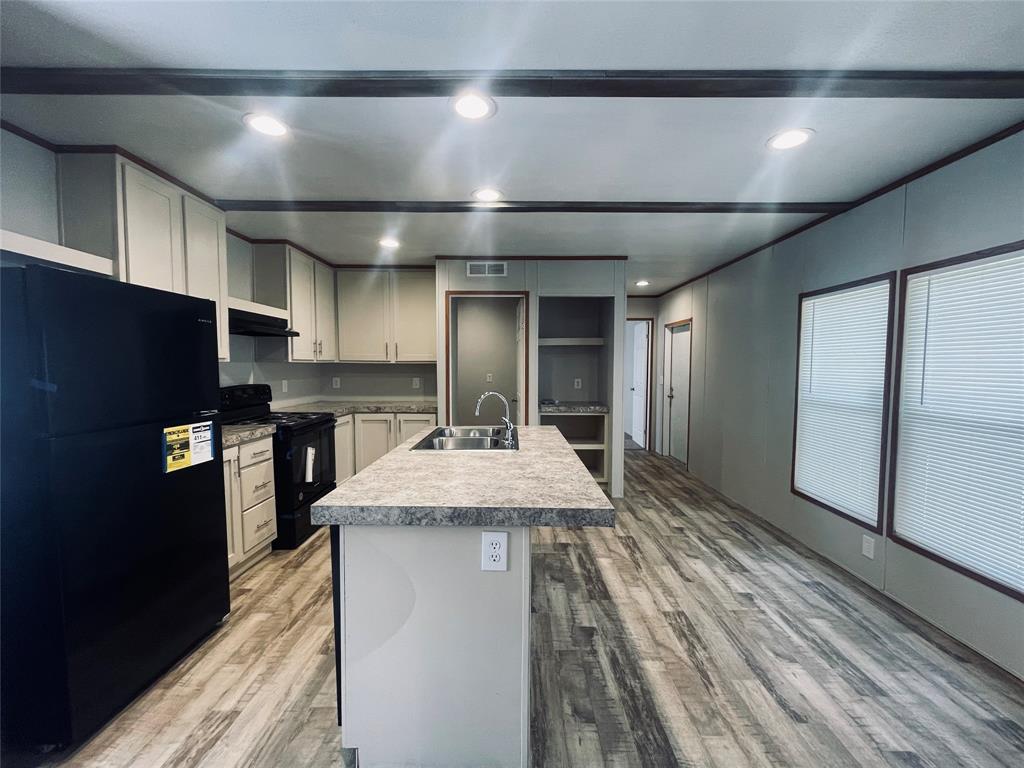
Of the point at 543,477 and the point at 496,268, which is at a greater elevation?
the point at 496,268

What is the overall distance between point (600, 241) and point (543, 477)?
8.75 feet

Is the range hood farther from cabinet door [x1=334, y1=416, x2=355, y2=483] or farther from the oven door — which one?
cabinet door [x1=334, y1=416, x2=355, y2=483]

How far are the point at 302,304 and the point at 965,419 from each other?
4726 mm

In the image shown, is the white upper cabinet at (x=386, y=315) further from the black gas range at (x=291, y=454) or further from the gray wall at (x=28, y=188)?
the gray wall at (x=28, y=188)

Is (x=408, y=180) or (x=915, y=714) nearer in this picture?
(x=915, y=714)

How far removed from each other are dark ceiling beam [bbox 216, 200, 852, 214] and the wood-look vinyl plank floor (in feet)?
7.91

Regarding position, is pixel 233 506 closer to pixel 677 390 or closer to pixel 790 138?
pixel 790 138

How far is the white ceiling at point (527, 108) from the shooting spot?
1.30 metres

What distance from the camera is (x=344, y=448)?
4305mm

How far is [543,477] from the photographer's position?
165cm

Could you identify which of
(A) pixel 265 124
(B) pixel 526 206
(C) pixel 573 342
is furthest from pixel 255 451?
(C) pixel 573 342

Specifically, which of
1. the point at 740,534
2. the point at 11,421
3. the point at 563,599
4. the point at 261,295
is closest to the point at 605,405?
the point at 740,534

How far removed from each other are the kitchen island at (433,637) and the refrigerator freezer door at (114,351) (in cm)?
100

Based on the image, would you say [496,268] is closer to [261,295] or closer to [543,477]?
[261,295]
